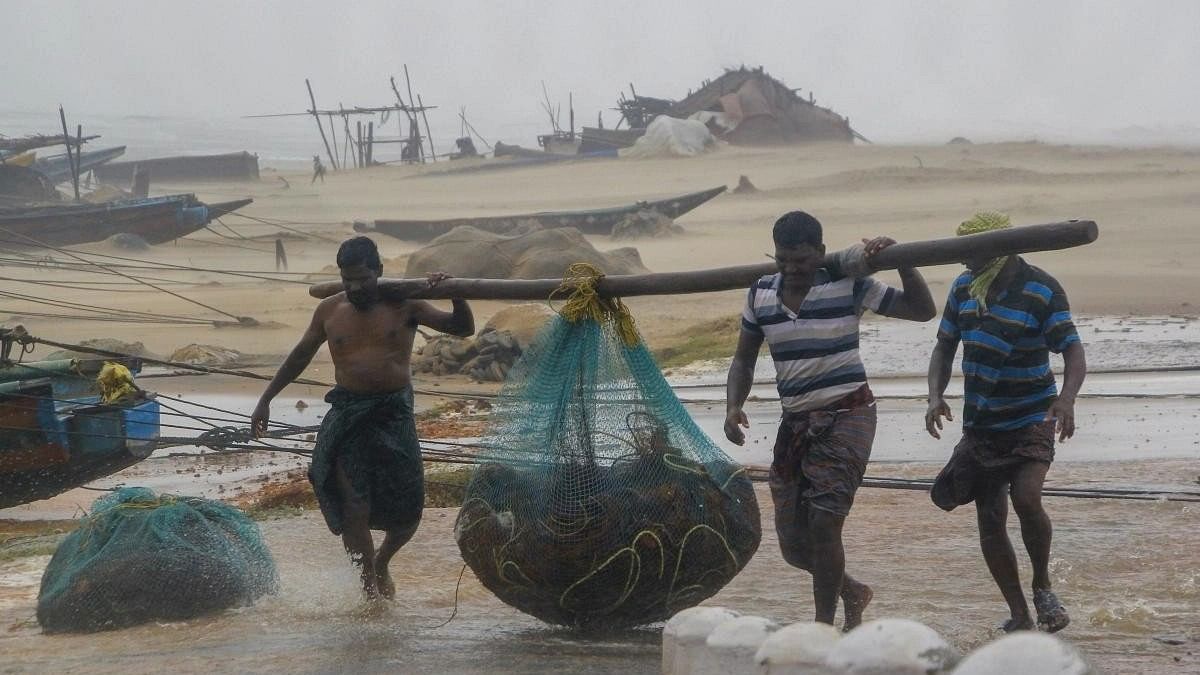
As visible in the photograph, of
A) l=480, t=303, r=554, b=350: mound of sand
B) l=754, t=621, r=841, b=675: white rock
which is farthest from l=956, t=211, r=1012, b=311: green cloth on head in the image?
l=480, t=303, r=554, b=350: mound of sand

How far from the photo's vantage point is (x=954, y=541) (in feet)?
23.6

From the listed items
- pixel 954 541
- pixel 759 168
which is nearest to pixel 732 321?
pixel 954 541

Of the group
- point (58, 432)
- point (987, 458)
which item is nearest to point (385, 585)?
point (987, 458)

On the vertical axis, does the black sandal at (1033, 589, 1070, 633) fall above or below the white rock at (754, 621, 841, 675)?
below

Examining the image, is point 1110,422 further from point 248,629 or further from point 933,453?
point 248,629

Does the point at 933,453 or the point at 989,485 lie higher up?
the point at 989,485

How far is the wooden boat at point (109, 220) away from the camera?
29.8m

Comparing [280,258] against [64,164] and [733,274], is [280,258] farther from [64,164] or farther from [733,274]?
[733,274]

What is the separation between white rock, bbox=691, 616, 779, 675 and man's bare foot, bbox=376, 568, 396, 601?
3.05 m

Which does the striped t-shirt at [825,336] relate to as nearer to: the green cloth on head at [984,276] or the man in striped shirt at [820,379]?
the man in striped shirt at [820,379]

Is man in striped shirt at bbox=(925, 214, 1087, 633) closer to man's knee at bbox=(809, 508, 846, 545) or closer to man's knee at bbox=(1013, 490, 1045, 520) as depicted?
man's knee at bbox=(1013, 490, 1045, 520)

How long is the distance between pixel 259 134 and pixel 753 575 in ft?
296

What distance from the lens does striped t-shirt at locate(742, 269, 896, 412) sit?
16.9ft

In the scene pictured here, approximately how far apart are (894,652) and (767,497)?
585cm
